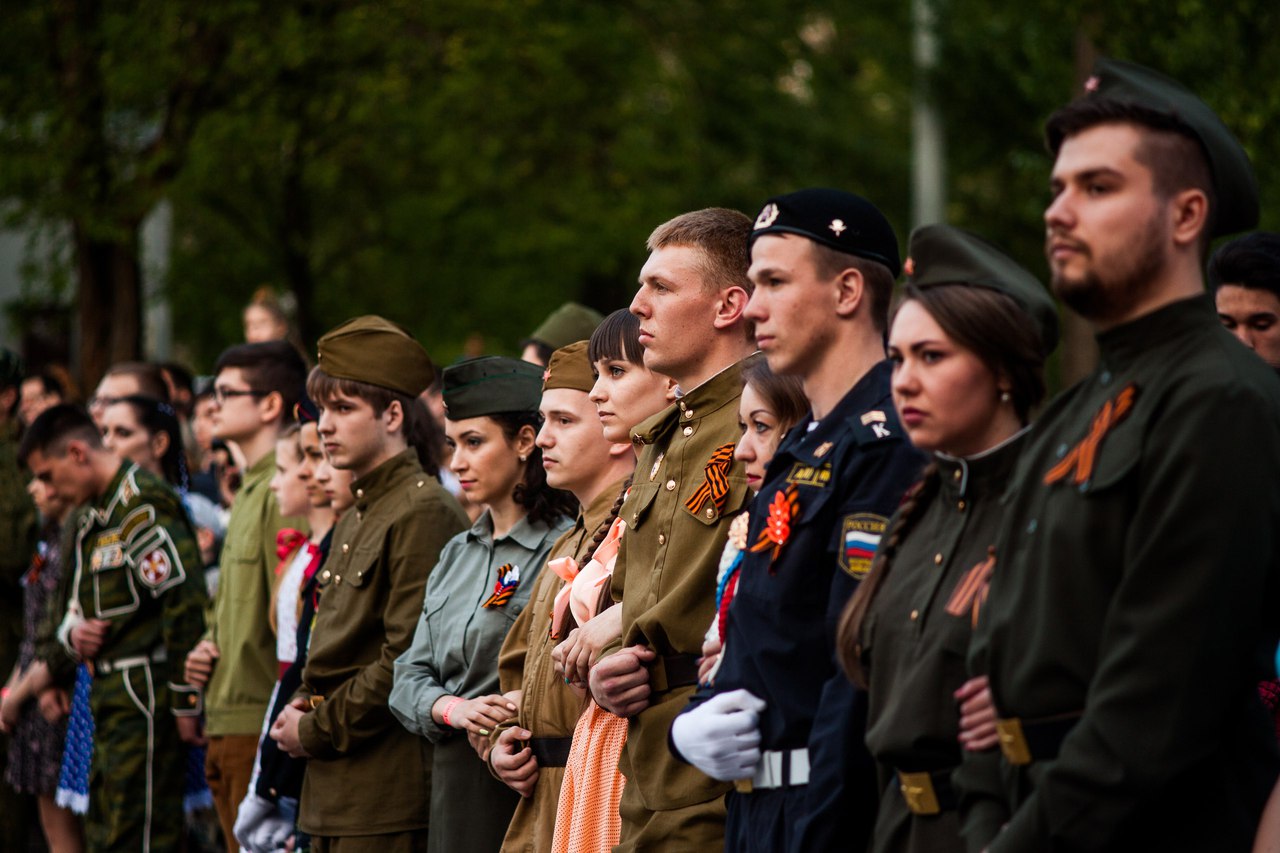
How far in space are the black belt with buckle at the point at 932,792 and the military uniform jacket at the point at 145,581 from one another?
227 inches

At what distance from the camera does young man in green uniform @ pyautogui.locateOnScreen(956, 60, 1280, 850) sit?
294 centimetres

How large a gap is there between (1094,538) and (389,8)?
15704 mm

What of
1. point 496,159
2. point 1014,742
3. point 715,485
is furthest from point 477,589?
point 496,159

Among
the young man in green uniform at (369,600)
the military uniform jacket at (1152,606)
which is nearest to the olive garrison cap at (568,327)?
the young man in green uniform at (369,600)

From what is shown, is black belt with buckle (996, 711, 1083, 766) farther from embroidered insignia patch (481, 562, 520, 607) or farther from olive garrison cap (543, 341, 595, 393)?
embroidered insignia patch (481, 562, 520, 607)

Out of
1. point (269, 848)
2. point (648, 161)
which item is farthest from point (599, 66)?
point (269, 848)

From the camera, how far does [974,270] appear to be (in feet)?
12.3

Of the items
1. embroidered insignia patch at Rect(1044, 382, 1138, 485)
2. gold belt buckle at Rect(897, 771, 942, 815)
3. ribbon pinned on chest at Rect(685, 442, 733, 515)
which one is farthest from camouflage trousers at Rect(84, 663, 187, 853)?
embroidered insignia patch at Rect(1044, 382, 1138, 485)

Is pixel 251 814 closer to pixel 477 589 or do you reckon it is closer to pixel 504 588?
pixel 477 589

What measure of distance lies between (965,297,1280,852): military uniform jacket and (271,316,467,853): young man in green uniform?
3.67 metres

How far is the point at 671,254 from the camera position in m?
5.20

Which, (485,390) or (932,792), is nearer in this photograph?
(932,792)

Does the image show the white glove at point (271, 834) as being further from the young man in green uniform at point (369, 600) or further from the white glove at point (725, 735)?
the white glove at point (725, 735)

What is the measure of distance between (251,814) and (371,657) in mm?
955
